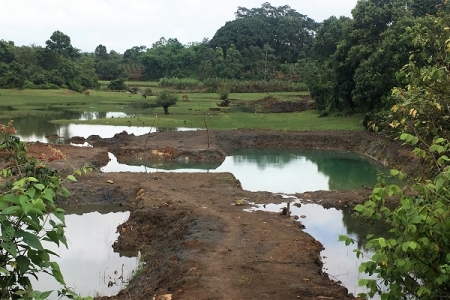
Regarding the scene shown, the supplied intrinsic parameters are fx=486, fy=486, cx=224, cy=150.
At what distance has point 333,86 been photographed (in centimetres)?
3359

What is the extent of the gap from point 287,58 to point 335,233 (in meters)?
68.2

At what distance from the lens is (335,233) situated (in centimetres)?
1323

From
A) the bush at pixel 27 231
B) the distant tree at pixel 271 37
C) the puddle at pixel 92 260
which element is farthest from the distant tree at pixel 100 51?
the bush at pixel 27 231

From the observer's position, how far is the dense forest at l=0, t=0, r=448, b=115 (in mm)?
27734

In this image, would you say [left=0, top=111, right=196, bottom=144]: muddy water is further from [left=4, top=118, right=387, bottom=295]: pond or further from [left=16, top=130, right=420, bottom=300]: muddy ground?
[left=16, top=130, right=420, bottom=300]: muddy ground

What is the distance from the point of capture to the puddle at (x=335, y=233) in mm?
10414

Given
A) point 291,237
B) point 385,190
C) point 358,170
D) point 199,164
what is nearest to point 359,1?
point 358,170

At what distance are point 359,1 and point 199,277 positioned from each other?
27.4 m

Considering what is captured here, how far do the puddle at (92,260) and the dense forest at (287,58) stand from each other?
11506mm

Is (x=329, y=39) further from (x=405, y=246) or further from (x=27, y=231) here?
(x=27, y=231)

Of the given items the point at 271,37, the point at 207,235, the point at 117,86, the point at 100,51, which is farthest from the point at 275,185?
the point at 100,51

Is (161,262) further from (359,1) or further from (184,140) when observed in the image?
(359,1)

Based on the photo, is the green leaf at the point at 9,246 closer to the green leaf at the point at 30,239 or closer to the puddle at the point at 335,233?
the green leaf at the point at 30,239

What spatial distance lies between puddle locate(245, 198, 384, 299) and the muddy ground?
15.9 inches
